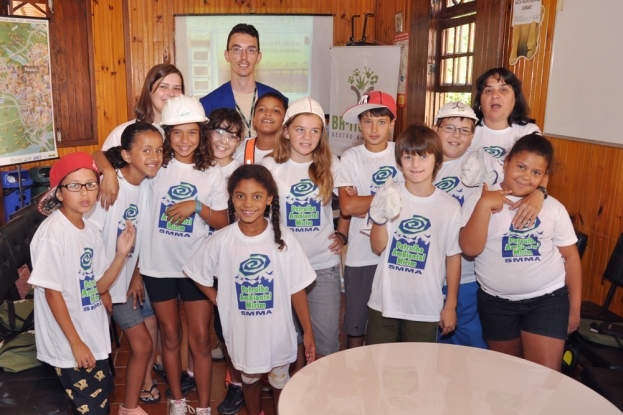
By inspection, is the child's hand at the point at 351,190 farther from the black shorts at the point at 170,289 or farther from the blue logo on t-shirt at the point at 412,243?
the black shorts at the point at 170,289

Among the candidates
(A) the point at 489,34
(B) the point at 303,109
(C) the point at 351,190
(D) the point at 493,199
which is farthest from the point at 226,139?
(A) the point at 489,34

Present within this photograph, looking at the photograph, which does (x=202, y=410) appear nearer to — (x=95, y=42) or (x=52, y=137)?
(x=52, y=137)

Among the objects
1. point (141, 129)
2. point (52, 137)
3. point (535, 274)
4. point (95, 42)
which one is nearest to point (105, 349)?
point (141, 129)

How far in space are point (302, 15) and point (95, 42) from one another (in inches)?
95.0

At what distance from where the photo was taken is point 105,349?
2156mm

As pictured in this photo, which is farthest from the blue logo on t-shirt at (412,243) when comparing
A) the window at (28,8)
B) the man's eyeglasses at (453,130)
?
the window at (28,8)

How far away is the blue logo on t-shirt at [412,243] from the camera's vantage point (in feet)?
7.32

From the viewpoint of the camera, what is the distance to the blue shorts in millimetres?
2531

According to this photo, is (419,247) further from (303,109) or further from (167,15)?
(167,15)

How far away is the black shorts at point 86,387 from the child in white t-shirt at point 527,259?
1.51 meters

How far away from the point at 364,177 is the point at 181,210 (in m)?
0.83

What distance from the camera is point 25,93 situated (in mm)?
5078

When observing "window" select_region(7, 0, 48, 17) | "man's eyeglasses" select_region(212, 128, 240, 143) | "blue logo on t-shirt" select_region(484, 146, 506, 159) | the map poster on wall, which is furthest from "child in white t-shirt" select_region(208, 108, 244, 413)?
"window" select_region(7, 0, 48, 17)

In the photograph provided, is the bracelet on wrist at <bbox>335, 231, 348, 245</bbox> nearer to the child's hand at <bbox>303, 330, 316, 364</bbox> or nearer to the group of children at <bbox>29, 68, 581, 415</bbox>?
the group of children at <bbox>29, 68, 581, 415</bbox>
